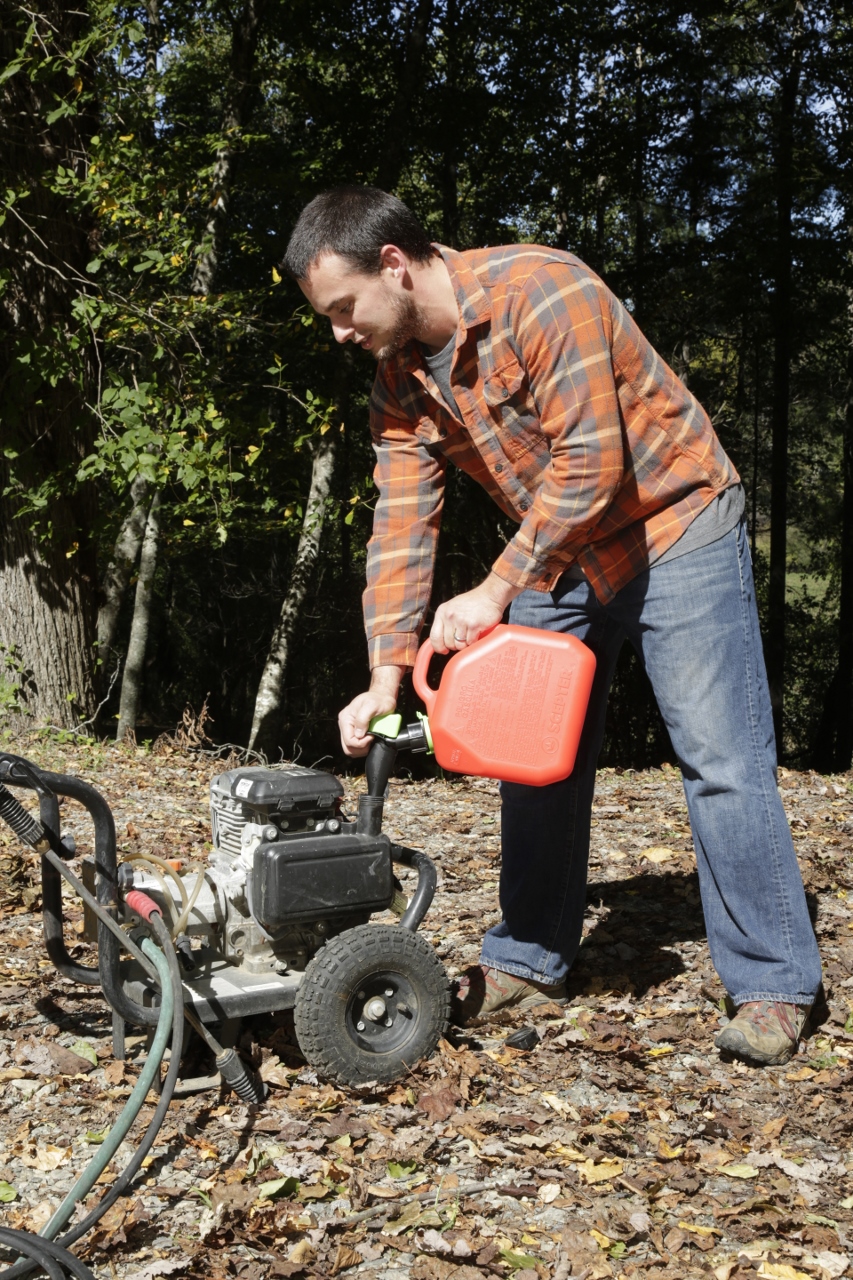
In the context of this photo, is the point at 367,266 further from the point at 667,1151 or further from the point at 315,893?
the point at 667,1151

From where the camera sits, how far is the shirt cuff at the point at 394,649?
124 inches

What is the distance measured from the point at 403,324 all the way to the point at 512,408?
0.34m

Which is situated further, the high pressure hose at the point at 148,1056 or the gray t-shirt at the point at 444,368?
the gray t-shirt at the point at 444,368

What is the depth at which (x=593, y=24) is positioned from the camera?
52.1ft

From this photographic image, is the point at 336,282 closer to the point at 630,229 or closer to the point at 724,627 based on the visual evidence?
the point at 724,627

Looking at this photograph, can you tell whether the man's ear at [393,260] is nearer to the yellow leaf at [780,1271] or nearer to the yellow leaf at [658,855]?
the yellow leaf at [780,1271]

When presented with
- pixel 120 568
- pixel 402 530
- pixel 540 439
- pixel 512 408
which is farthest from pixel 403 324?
pixel 120 568

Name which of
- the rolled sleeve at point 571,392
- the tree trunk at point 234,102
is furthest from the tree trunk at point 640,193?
the rolled sleeve at point 571,392

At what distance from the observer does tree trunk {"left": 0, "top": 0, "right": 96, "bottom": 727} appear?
7.66m

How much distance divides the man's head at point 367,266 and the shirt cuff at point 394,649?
0.79 m

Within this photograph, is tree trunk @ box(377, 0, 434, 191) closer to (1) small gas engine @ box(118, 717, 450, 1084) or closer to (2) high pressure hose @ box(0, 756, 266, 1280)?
(1) small gas engine @ box(118, 717, 450, 1084)

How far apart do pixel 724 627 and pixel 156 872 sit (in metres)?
1.66

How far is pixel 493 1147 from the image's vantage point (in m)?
2.66

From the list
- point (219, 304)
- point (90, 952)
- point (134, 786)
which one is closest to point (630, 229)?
point (219, 304)
